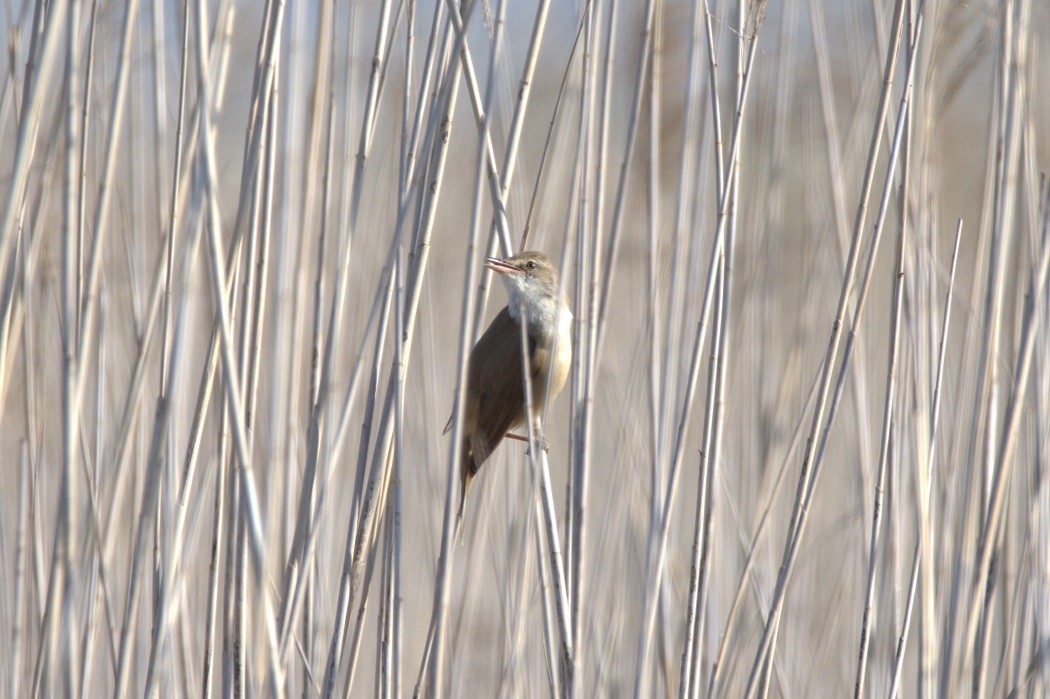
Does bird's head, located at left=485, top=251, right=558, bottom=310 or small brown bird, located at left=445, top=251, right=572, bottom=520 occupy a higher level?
bird's head, located at left=485, top=251, right=558, bottom=310

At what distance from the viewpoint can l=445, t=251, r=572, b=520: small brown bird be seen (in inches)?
96.5

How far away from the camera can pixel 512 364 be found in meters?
2.54

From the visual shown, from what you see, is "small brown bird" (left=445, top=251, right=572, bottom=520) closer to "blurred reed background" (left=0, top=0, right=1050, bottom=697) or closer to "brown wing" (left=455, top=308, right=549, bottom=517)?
"brown wing" (left=455, top=308, right=549, bottom=517)

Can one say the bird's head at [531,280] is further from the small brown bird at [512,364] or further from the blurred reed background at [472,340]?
the blurred reed background at [472,340]

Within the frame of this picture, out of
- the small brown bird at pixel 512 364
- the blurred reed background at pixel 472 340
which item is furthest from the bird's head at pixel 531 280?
the blurred reed background at pixel 472 340

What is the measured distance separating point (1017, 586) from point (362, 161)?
1.60 meters

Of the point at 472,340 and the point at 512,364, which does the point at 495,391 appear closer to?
the point at 512,364

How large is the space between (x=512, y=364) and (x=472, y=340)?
39.3 inches

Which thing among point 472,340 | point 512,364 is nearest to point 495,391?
point 512,364

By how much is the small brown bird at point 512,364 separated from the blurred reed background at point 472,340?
111 mm

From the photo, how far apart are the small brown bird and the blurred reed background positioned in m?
0.11

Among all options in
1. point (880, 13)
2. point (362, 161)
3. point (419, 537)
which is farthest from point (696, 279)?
point (419, 537)

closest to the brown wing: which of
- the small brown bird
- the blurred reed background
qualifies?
Result: the small brown bird

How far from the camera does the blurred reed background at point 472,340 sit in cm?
155
